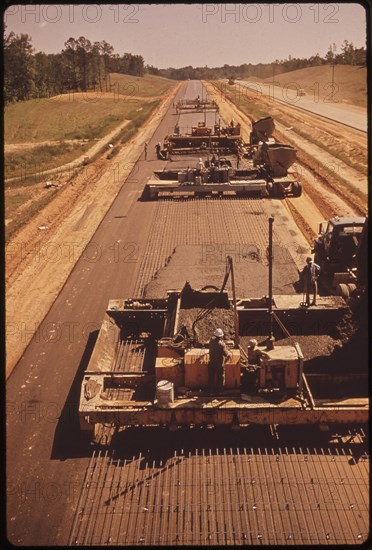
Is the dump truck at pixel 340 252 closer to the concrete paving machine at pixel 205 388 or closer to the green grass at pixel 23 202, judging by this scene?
the concrete paving machine at pixel 205 388

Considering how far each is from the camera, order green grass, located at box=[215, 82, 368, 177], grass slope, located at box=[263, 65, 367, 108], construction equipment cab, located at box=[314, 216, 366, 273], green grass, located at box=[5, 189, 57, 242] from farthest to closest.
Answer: grass slope, located at box=[263, 65, 367, 108] → green grass, located at box=[215, 82, 368, 177] → green grass, located at box=[5, 189, 57, 242] → construction equipment cab, located at box=[314, 216, 366, 273]

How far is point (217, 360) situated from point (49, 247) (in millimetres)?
11042

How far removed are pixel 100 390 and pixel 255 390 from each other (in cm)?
262

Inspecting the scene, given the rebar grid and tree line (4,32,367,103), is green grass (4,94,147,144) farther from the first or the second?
the rebar grid

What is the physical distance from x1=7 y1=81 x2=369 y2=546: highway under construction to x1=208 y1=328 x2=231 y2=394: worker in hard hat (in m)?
0.25

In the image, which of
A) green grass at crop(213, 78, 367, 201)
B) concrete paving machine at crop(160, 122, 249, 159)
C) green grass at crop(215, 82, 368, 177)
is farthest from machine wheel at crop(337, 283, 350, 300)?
concrete paving machine at crop(160, 122, 249, 159)

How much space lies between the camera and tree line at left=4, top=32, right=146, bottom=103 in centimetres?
7281

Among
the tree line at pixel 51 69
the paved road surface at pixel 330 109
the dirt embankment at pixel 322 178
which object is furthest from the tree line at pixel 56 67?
the dirt embankment at pixel 322 178

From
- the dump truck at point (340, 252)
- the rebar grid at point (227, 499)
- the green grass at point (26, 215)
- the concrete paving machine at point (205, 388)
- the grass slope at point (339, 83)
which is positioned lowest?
the rebar grid at point (227, 499)

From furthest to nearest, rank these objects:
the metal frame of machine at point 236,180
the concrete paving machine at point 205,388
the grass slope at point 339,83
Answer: the grass slope at point 339,83, the metal frame of machine at point 236,180, the concrete paving machine at point 205,388

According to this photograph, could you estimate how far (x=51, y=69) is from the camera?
80.1 meters

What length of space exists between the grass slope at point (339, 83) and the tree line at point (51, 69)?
3202 cm

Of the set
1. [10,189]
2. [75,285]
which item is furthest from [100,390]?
[10,189]

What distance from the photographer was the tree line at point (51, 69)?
7281 centimetres
